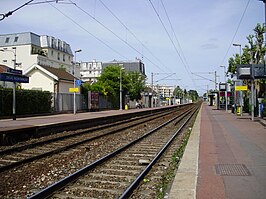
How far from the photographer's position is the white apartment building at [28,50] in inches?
2960

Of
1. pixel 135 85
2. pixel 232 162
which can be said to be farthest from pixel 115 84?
pixel 232 162

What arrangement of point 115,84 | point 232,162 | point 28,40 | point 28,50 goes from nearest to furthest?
point 232,162 → point 115,84 → point 28,50 → point 28,40

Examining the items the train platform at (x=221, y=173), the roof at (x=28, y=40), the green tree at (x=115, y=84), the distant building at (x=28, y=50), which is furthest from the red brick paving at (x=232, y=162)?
the roof at (x=28, y=40)

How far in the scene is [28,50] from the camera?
247ft

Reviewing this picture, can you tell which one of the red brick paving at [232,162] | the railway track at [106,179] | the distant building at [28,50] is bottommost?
the railway track at [106,179]

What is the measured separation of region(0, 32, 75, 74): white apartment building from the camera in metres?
75.2

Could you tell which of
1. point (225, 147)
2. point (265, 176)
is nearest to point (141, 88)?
point (225, 147)

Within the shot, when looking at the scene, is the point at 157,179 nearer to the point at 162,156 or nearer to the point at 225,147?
the point at 162,156

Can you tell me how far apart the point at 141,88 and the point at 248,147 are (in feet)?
198

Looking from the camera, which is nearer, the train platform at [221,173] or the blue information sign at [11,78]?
the train platform at [221,173]

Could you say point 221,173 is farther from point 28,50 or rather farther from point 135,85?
point 28,50

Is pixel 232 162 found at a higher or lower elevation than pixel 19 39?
lower

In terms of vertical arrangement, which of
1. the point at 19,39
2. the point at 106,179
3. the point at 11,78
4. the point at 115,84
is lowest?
the point at 106,179

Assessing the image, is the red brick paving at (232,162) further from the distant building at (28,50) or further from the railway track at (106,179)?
the distant building at (28,50)
